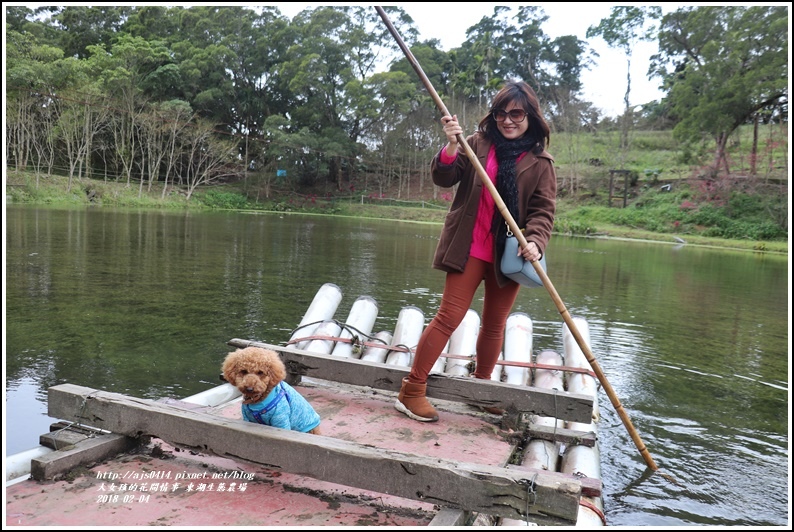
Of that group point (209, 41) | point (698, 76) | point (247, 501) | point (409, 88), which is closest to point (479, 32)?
point (409, 88)

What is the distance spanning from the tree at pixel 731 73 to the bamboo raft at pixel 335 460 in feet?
119

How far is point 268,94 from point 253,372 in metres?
56.9

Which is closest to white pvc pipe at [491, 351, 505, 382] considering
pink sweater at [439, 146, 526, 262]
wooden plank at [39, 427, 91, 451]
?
pink sweater at [439, 146, 526, 262]

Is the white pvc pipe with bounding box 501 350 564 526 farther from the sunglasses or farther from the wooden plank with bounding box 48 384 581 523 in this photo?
the sunglasses

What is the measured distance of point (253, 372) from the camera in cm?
284

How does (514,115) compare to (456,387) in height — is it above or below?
above

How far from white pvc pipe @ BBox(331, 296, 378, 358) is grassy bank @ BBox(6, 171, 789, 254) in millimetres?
28907

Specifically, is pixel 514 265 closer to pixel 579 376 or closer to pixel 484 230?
pixel 484 230

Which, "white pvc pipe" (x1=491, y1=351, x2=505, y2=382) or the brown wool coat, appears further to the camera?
"white pvc pipe" (x1=491, y1=351, x2=505, y2=382)

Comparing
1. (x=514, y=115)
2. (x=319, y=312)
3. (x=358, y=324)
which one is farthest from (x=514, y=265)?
(x=319, y=312)

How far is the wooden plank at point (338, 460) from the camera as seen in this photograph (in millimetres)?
2447

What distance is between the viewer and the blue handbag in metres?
3.63

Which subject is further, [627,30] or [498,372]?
[627,30]

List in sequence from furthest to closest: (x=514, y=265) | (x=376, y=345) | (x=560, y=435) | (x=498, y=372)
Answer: (x=376, y=345) < (x=498, y=372) < (x=560, y=435) < (x=514, y=265)
